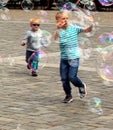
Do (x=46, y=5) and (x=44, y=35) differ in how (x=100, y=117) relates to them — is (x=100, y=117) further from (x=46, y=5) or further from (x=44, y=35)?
(x=46, y=5)

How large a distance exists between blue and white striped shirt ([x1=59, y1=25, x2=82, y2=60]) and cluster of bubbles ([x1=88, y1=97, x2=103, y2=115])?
2.56ft

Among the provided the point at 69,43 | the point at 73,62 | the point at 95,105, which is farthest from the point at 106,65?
the point at 95,105

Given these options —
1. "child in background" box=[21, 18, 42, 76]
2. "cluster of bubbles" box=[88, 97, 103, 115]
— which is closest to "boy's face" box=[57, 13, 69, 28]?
"cluster of bubbles" box=[88, 97, 103, 115]

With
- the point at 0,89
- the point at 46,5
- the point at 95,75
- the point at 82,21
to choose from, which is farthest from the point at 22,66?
the point at 46,5

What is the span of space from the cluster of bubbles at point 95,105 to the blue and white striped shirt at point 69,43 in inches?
30.7

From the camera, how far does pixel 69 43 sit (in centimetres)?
793

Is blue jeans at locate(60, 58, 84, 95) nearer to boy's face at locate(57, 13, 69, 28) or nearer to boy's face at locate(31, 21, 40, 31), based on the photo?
boy's face at locate(57, 13, 69, 28)

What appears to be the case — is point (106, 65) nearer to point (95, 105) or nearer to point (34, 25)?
point (95, 105)

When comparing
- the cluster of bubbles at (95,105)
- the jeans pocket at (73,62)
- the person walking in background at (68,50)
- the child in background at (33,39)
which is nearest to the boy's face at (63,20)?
the person walking in background at (68,50)

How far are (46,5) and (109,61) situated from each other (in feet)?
113

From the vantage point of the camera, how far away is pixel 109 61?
8.40 m

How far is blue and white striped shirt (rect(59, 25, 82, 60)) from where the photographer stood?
791 cm

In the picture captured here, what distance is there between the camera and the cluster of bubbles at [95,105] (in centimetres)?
729

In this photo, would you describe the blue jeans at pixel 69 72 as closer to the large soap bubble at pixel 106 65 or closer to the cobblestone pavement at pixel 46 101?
the cobblestone pavement at pixel 46 101
